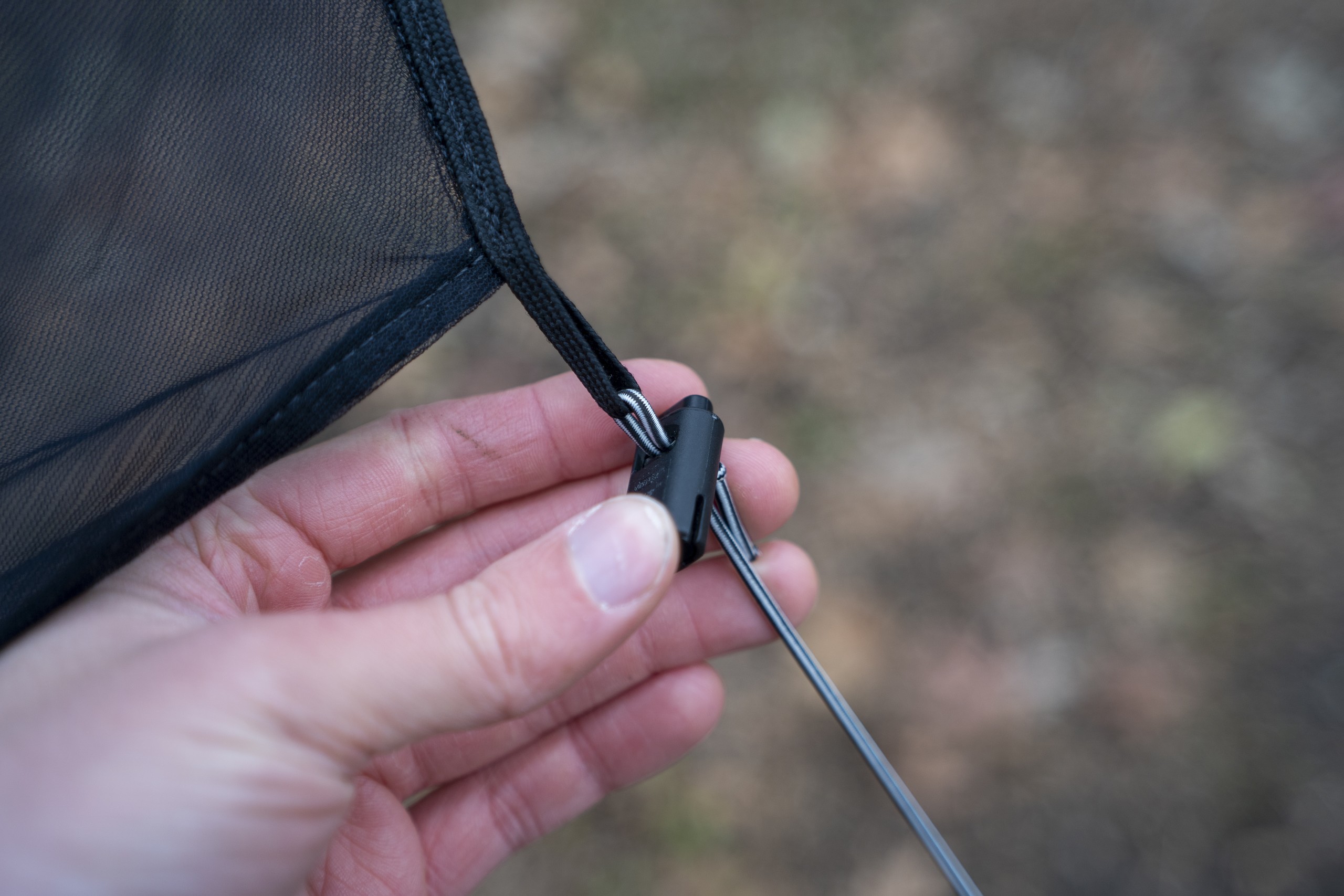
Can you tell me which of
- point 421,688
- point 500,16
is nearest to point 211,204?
point 421,688

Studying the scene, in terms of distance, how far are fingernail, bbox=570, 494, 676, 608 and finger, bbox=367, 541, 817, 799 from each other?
613 mm

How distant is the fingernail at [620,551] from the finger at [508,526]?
53 centimetres

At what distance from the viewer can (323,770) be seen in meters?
1.19

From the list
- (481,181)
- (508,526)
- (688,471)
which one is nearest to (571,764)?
(508,526)

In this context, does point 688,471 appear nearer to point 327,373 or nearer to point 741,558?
Result: point 741,558

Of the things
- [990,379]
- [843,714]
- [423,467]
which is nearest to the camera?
[843,714]

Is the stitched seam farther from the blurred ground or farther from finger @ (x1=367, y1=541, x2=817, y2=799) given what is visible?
the blurred ground

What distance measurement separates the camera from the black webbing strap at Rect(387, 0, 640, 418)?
1.43 m

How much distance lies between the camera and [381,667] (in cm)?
115

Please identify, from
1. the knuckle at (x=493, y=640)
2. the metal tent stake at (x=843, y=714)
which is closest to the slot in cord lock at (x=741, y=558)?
the metal tent stake at (x=843, y=714)

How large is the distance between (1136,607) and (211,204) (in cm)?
247

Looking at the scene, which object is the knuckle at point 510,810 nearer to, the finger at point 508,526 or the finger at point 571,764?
the finger at point 571,764

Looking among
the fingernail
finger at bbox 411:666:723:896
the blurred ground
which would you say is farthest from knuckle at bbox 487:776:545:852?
the fingernail

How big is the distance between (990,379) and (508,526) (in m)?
1.58
